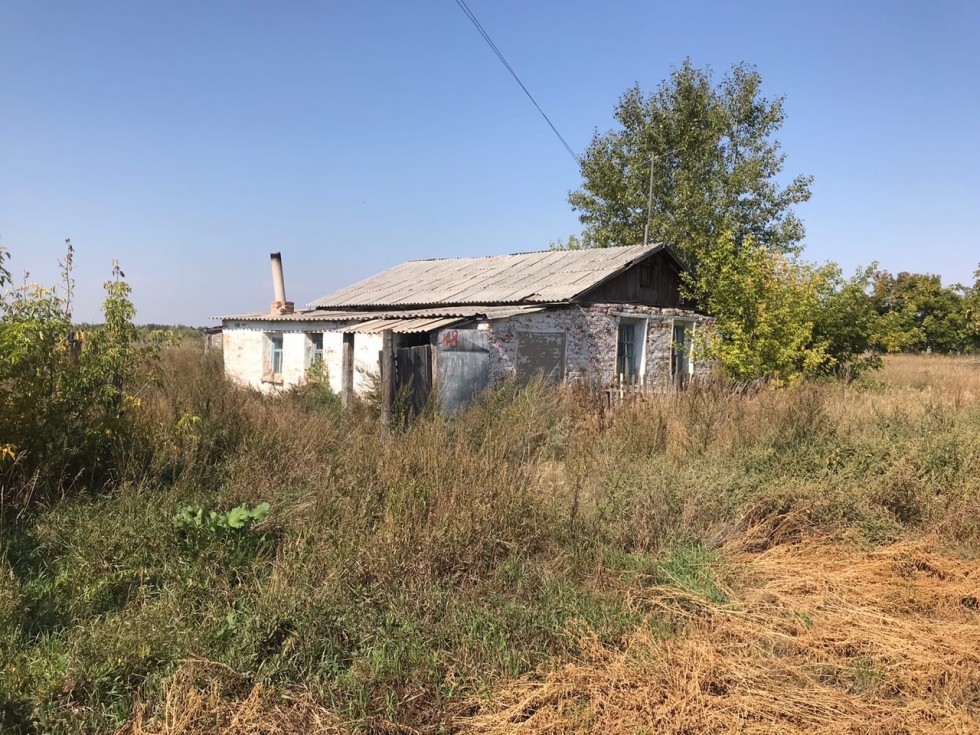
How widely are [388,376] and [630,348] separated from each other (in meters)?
7.56

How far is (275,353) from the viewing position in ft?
54.7

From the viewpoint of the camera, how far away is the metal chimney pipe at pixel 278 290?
17781mm

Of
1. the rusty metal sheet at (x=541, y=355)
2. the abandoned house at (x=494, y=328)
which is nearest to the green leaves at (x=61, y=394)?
the abandoned house at (x=494, y=328)

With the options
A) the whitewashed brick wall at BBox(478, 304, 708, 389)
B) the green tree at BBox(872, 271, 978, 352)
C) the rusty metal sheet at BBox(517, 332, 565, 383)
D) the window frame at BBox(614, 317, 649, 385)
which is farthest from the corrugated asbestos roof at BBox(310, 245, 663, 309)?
the green tree at BBox(872, 271, 978, 352)

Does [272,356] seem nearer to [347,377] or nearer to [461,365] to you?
[347,377]

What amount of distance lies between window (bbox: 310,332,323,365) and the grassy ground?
8.49 meters

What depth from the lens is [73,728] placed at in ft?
8.95

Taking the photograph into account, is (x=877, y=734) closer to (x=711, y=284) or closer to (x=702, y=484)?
(x=702, y=484)

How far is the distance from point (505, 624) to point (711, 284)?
10.8 meters

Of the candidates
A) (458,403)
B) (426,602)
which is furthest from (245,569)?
(458,403)

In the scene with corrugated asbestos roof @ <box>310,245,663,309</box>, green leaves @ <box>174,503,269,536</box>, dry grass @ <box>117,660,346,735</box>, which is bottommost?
dry grass @ <box>117,660,346,735</box>

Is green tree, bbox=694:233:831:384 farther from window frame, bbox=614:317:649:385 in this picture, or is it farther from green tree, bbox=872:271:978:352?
green tree, bbox=872:271:978:352

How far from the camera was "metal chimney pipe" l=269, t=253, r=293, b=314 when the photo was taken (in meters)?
17.8

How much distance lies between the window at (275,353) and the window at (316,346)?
178cm
